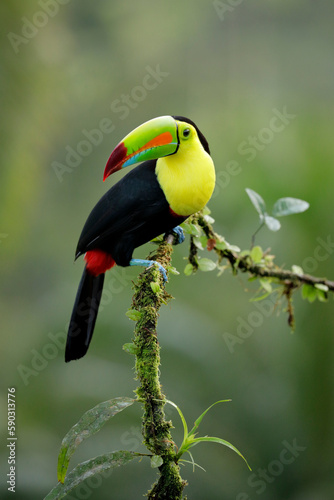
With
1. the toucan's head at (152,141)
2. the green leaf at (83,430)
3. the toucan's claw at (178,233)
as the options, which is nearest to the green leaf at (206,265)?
the toucan's claw at (178,233)

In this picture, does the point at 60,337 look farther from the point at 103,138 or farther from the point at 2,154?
the point at 103,138

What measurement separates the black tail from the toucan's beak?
45cm

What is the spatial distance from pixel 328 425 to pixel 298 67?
Answer: 7.58 ft

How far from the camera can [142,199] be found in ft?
5.24

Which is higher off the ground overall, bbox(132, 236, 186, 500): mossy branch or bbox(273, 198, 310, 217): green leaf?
bbox(273, 198, 310, 217): green leaf

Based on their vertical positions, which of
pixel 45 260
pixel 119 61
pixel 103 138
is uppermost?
pixel 119 61

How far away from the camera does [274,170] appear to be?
9.20 ft

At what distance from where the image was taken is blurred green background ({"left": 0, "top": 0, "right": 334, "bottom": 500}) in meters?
2.52

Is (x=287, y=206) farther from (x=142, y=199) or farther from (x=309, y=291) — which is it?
(x=142, y=199)

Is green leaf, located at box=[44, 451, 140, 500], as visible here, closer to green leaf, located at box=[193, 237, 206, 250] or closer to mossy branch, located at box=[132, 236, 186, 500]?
mossy branch, located at box=[132, 236, 186, 500]

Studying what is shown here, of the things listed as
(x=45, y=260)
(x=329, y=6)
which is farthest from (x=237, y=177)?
(x=329, y=6)

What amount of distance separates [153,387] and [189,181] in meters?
0.60

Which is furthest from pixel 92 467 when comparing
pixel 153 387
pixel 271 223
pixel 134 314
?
pixel 271 223

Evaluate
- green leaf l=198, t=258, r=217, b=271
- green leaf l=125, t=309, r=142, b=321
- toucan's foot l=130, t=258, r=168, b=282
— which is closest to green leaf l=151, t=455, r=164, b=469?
green leaf l=125, t=309, r=142, b=321
